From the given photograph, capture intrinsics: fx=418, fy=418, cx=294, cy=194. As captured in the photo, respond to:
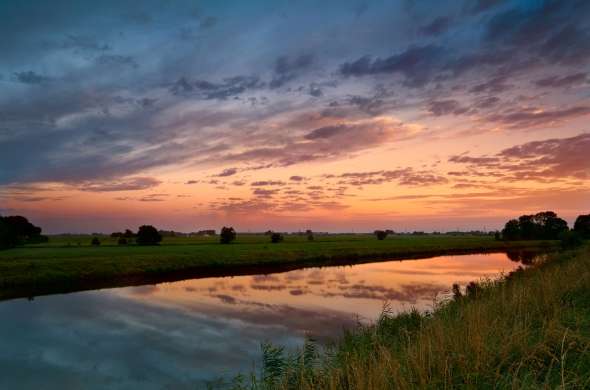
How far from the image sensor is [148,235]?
248 feet

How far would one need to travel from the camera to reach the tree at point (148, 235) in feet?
246

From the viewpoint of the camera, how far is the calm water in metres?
12.3

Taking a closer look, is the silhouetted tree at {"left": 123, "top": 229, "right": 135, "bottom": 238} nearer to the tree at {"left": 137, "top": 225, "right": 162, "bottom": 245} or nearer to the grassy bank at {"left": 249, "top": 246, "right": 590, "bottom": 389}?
the tree at {"left": 137, "top": 225, "right": 162, "bottom": 245}

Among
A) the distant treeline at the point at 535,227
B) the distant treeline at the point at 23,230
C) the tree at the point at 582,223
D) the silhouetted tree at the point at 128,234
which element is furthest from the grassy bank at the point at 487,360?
the distant treeline at the point at 535,227

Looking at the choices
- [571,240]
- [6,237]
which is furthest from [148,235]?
[571,240]

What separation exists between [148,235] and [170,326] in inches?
2394

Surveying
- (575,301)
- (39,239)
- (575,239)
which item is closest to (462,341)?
(575,301)

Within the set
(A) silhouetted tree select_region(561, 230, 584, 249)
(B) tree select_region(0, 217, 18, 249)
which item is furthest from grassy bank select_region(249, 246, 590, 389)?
(B) tree select_region(0, 217, 18, 249)

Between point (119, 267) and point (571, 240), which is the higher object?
point (571, 240)

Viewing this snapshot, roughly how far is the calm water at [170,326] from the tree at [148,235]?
149 feet

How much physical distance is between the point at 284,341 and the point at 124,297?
16273 mm

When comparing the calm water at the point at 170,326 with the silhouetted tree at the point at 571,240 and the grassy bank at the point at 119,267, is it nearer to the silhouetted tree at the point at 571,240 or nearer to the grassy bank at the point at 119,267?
the grassy bank at the point at 119,267

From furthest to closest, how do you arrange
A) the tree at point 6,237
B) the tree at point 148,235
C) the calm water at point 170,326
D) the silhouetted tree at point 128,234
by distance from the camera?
the silhouetted tree at point 128,234
the tree at point 148,235
the tree at point 6,237
the calm water at point 170,326

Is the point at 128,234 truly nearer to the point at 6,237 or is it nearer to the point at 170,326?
the point at 6,237
